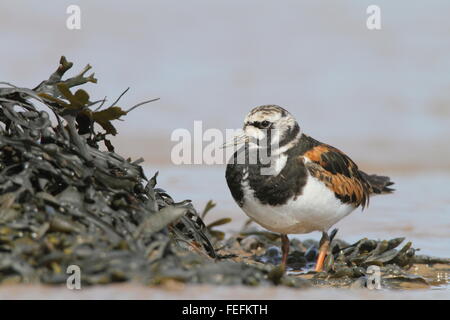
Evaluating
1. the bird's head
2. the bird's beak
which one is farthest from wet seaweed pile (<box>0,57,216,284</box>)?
the bird's head

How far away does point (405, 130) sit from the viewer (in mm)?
8578

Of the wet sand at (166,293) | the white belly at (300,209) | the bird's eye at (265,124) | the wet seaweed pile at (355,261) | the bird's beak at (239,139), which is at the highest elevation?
the bird's eye at (265,124)

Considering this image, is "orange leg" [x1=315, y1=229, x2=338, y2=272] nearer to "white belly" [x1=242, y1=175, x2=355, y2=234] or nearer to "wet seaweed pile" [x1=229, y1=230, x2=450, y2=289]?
"wet seaweed pile" [x1=229, y1=230, x2=450, y2=289]

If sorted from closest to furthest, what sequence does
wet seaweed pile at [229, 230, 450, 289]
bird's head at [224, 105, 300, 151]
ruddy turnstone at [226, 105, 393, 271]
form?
wet seaweed pile at [229, 230, 450, 289], ruddy turnstone at [226, 105, 393, 271], bird's head at [224, 105, 300, 151]

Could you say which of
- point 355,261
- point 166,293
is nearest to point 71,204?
point 166,293

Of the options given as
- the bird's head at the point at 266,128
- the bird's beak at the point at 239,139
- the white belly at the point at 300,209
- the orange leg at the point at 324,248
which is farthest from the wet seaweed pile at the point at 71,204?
the orange leg at the point at 324,248

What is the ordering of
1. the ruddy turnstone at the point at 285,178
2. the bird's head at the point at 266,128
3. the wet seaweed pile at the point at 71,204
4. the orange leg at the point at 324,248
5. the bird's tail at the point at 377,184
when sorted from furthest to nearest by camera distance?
the bird's tail at the point at 377,184, the orange leg at the point at 324,248, the bird's head at the point at 266,128, the ruddy turnstone at the point at 285,178, the wet seaweed pile at the point at 71,204

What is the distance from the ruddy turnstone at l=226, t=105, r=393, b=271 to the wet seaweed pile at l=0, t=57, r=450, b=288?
364 millimetres

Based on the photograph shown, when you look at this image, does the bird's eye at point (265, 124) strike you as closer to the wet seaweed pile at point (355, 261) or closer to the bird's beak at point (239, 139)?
the bird's beak at point (239, 139)

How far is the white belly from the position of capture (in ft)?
13.1

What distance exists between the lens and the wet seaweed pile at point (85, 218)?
269 cm
